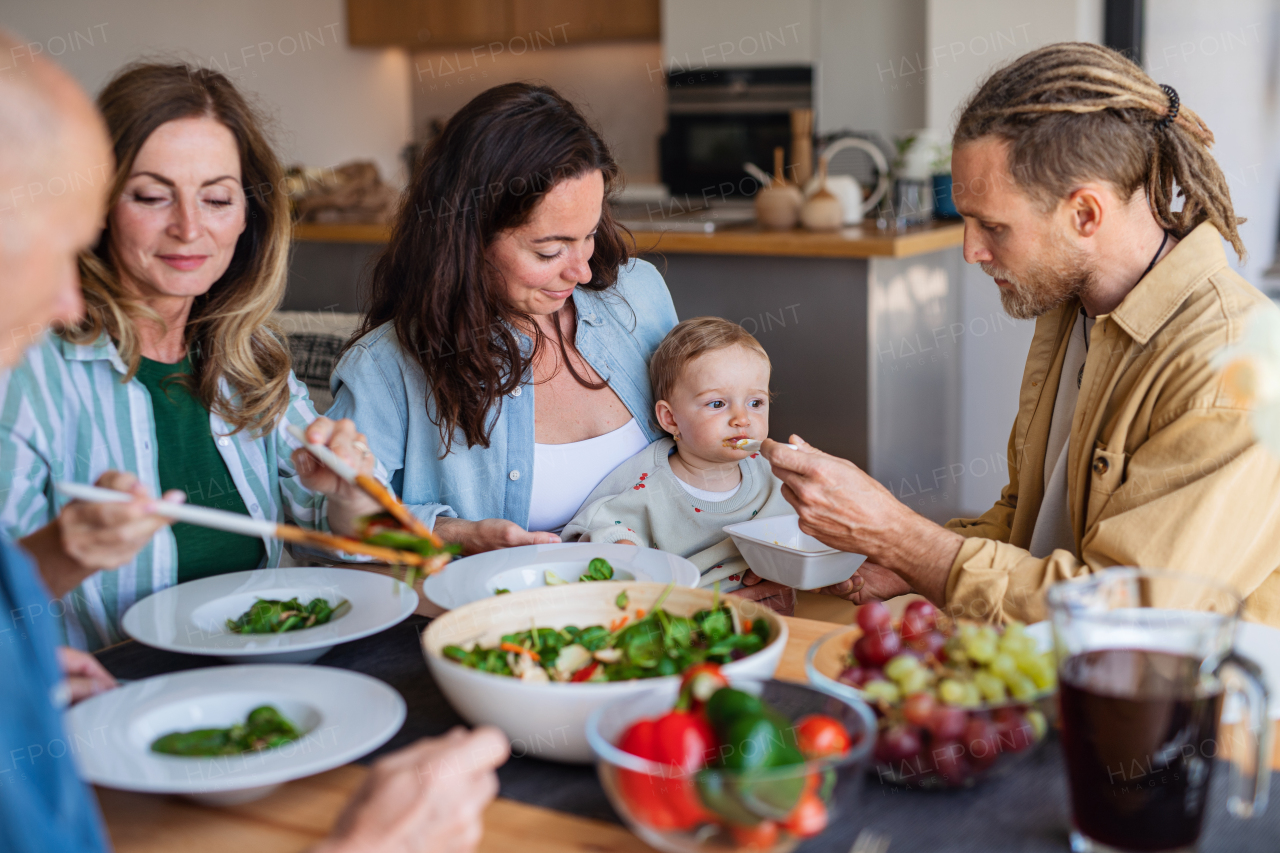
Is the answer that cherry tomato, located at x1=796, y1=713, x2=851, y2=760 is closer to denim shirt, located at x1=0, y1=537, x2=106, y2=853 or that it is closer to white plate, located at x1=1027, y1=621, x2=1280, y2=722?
white plate, located at x1=1027, y1=621, x2=1280, y2=722

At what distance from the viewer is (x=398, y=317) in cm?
200

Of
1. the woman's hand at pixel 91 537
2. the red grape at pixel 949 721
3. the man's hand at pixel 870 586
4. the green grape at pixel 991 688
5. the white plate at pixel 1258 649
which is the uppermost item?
the woman's hand at pixel 91 537

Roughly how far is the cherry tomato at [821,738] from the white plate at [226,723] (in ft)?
1.20

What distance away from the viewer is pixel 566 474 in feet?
6.79

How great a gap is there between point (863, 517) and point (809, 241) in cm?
186

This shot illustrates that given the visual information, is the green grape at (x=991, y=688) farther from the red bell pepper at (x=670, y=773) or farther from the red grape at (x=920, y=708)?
the red bell pepper at (x=670, y=773)

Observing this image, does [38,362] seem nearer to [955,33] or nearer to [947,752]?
[947,752]

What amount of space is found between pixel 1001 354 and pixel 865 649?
11.9ft

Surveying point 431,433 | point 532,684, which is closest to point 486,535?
point 431,433

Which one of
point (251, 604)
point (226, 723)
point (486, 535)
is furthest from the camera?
point (486, 535)

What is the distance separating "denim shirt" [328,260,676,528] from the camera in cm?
195

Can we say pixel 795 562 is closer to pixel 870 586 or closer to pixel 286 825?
pixel 870 586

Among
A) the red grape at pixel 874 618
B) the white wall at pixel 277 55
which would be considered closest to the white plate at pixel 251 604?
the red grape at pixel 874 618

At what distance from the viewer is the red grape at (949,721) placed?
871mm
